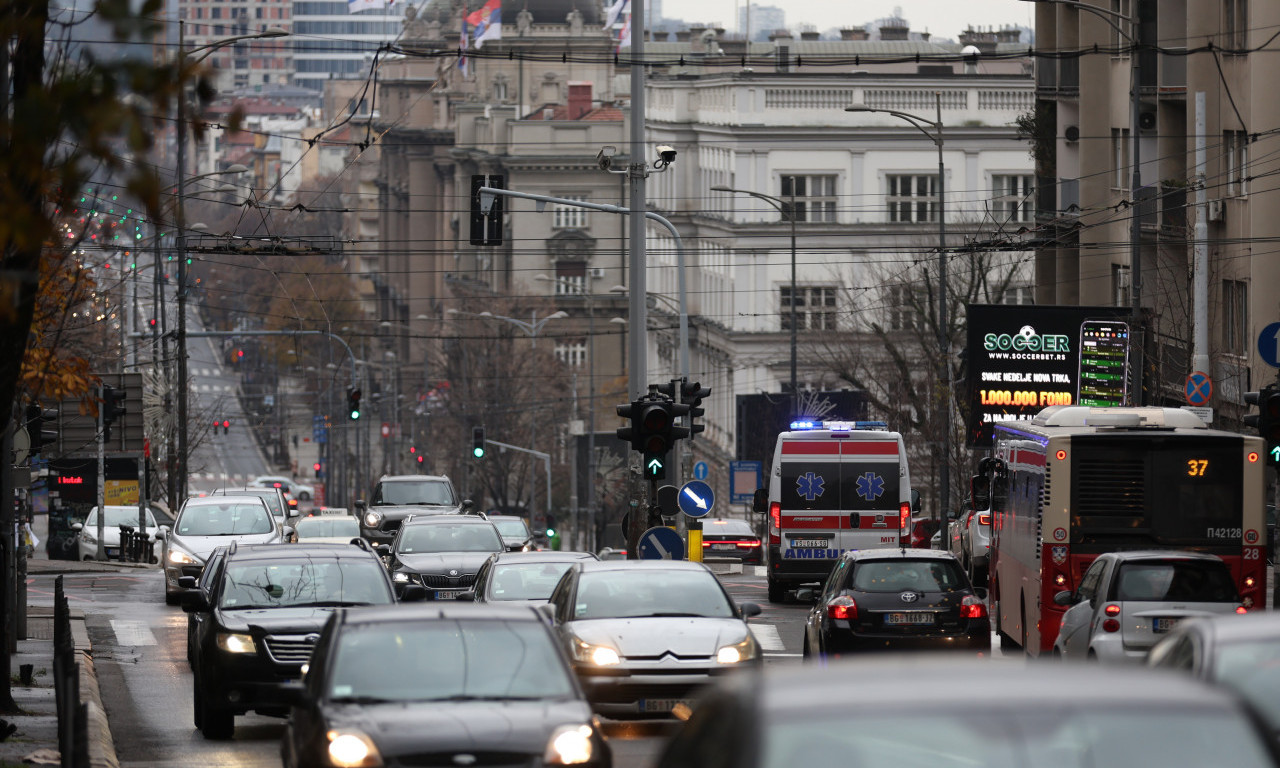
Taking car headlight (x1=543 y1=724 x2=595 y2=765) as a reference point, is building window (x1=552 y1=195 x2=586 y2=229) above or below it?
above

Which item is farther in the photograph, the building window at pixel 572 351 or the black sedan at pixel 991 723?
the building window at pixel 572 351

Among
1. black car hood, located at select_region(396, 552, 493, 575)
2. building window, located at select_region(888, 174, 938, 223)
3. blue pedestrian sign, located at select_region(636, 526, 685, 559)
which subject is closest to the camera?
blue pedestrian sign, located at select_region(636, 526, 685, 559)

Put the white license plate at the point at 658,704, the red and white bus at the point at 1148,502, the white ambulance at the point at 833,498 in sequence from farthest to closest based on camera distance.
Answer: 1. the white ambulance at the point at 833,498
2. the red and white bus at the point at 1148,502
3. the white license plate at the point at 658,704

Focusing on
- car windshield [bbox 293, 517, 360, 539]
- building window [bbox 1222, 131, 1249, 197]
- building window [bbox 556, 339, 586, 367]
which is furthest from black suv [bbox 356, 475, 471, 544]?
building window [bbox 556, 339, 586, 367]

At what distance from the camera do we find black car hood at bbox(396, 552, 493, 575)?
84.3ft

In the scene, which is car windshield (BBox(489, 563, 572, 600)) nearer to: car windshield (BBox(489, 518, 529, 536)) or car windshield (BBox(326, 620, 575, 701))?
car windshield (BBox(326, 620, 575, 701))

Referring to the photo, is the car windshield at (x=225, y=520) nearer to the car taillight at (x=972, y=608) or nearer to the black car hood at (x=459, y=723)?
the car taillight at (x=972, y=608)

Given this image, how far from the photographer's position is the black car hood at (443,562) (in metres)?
25.7

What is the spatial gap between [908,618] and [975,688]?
45.5ft

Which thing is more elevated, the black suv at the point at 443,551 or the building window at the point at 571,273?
the building window at the point at 571,273

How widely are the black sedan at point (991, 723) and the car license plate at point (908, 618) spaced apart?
44.4ft

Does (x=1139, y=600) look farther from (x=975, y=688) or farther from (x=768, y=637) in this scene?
(x=975, y=688)

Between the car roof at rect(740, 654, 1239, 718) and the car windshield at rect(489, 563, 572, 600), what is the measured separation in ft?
47.4

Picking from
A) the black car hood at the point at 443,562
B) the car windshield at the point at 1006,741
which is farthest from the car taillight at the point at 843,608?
the car windshield at the point at 1006,741
